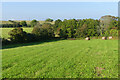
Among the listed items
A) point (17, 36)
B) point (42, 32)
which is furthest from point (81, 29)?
point (17, 36)

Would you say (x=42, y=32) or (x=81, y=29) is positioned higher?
(x=81, y=29)

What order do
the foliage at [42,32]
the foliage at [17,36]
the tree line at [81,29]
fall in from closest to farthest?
1. the foliage at [17,36]
2. the foliage at [42,32]
3. the tree line at [81,29]

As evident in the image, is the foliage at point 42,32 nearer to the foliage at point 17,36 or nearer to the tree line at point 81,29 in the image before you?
the tree line at point 81,29

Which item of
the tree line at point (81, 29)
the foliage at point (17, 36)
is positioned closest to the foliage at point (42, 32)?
the tree line at point (81, 29)

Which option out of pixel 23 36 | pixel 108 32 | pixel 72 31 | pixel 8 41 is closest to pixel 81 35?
pixel 72 31

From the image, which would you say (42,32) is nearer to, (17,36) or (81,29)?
(17,36)

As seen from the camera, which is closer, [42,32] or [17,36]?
[17,36]

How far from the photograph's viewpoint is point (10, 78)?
21.3 ft

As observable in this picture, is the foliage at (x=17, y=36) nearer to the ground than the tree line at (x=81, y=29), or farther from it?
nearer to the ground

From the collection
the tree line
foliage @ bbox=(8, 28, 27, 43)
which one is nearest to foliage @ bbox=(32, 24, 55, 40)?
the tree line

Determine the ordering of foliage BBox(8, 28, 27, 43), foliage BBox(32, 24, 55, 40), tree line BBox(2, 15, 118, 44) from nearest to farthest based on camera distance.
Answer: foliage BBox(8, 28, 27, 43) < foliage BBox(32, 24, 55, 40) < tree line BBox(2, 15, 118, 44)

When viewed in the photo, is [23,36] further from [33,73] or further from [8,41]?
[33,73]

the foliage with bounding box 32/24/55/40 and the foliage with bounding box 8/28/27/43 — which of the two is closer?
the foliage with bounding box 8/28/27/43

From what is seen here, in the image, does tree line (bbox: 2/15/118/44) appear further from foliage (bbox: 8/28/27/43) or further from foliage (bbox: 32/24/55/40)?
foliage (bbox: 8/28/27/43)
